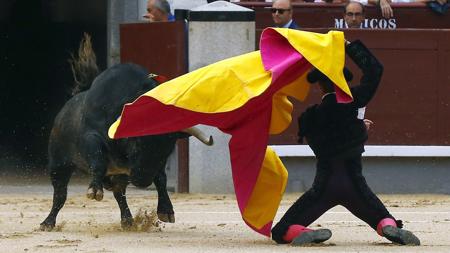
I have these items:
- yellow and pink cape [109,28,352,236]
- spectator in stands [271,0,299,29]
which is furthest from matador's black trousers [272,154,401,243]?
spectator in stands [271,0,299,29]

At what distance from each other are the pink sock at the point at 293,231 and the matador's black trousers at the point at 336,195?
0.09 ft

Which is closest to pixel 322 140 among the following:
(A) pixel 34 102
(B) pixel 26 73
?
(A) pixel 34 102

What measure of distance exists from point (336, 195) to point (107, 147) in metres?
1.76

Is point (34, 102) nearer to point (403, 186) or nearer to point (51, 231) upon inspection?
point (403, 186)

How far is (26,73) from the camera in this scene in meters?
23.8

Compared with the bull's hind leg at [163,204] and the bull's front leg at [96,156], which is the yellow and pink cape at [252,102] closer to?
the bull's front leg at [96,156]

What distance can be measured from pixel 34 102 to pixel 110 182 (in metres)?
12.0

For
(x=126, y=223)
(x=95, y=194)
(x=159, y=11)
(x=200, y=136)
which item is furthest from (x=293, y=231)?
(x=159, y=11)

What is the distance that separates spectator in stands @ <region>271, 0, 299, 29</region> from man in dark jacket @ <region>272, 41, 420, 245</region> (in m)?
3.55

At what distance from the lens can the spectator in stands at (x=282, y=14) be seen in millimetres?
12320

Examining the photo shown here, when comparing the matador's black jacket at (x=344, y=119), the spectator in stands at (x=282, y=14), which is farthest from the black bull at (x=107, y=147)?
the spectator in stands at (x=282, y=14)

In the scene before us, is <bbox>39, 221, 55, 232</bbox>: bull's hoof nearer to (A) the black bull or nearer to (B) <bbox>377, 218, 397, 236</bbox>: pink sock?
(A) the black bull

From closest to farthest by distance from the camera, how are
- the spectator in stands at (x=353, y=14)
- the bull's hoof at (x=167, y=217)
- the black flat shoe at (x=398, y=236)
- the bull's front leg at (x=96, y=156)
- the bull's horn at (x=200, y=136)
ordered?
the black flat shoe at (x=398, y=236), the bull's horn at (x=200, y=136), the bull's front leg at (x=96, y=156), the bull's hoof at (x=167, y=217), the spectator in stands at (x=353, y=14)

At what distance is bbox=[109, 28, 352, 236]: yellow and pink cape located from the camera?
343 inches
